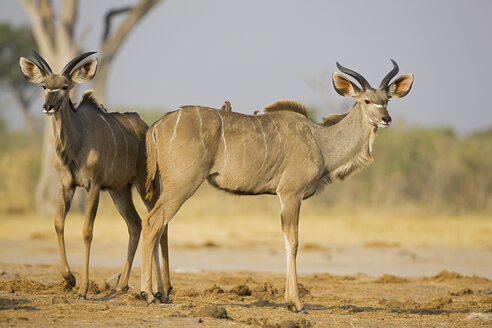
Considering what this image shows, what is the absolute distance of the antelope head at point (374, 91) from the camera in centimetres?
791

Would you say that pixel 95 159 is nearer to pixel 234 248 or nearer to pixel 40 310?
pixel 40 310

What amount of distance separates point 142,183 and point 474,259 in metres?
7.16

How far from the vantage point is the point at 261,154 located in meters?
7.48

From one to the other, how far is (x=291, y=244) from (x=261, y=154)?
0.90 m

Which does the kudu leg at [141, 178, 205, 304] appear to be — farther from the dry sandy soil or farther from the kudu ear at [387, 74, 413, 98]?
the kudu ear at [387, 74, 413, 98]

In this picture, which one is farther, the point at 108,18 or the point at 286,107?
the point at 108,18

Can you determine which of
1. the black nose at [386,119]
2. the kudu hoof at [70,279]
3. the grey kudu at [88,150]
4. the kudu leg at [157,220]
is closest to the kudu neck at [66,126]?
the grey kudu at [88,150]

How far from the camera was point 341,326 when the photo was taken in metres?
6.58

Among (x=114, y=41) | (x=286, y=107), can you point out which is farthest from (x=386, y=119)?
(x=114, y=41)

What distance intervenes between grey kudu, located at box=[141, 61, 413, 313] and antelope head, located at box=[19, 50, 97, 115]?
90 cm

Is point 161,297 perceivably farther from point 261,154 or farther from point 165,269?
point 261,154

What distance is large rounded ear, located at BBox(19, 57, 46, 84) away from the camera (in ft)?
25.4

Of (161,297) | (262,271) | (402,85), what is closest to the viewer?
(161,297)

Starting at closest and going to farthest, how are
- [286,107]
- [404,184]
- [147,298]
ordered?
[147,298] < [286,107] < [404,184]
